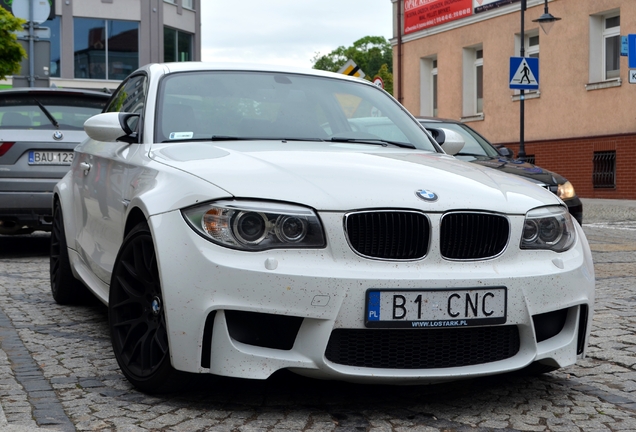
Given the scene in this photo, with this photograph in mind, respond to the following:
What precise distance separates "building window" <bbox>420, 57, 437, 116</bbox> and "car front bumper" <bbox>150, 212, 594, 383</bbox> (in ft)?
86.8

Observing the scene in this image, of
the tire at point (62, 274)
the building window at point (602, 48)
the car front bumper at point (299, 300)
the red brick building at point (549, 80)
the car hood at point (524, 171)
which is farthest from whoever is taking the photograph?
the building window at point (602, 48)

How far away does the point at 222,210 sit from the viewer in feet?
11.8

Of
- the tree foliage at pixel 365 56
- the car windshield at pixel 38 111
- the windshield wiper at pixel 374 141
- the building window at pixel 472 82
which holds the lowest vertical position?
the windshield wiper at pixel 374 141

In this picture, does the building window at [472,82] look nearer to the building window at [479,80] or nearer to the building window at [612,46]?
the building window at [479,80]

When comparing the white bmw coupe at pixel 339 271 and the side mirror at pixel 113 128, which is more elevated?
the side mirror at pixel 113 128

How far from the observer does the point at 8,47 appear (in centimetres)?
2259

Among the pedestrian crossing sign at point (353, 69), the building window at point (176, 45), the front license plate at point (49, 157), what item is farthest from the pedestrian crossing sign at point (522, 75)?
the building window at point (176, 45)

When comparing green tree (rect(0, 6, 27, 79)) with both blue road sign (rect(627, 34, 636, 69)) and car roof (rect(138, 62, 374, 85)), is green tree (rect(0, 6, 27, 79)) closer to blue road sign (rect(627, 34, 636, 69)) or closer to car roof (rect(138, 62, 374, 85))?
blue road sign (rect(627, 34, 636, 69))

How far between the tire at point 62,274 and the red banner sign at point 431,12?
2185 centimetres

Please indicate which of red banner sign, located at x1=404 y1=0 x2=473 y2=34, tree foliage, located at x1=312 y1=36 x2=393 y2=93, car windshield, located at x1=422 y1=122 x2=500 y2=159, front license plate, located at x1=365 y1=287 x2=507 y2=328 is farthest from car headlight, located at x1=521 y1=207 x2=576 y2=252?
tree foliage, located at x1=312 y1=36 x2=393 y2=93

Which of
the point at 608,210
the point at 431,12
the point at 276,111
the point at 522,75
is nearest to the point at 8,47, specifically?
the point at 522,75

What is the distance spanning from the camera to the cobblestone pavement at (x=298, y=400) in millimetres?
3580

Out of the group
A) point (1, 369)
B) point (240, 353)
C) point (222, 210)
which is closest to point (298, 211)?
point (222, 210)

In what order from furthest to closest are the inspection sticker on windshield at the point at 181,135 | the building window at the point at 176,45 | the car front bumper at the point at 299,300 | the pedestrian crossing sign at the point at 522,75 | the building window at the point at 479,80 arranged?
the building window at the point at 176,45, the building window at the point at 479,80, the pedestrian crossing sign at the point at 522,75, the inspection sticker on windshield at the point at 181,135, the car front bumper at the point at 299,300
